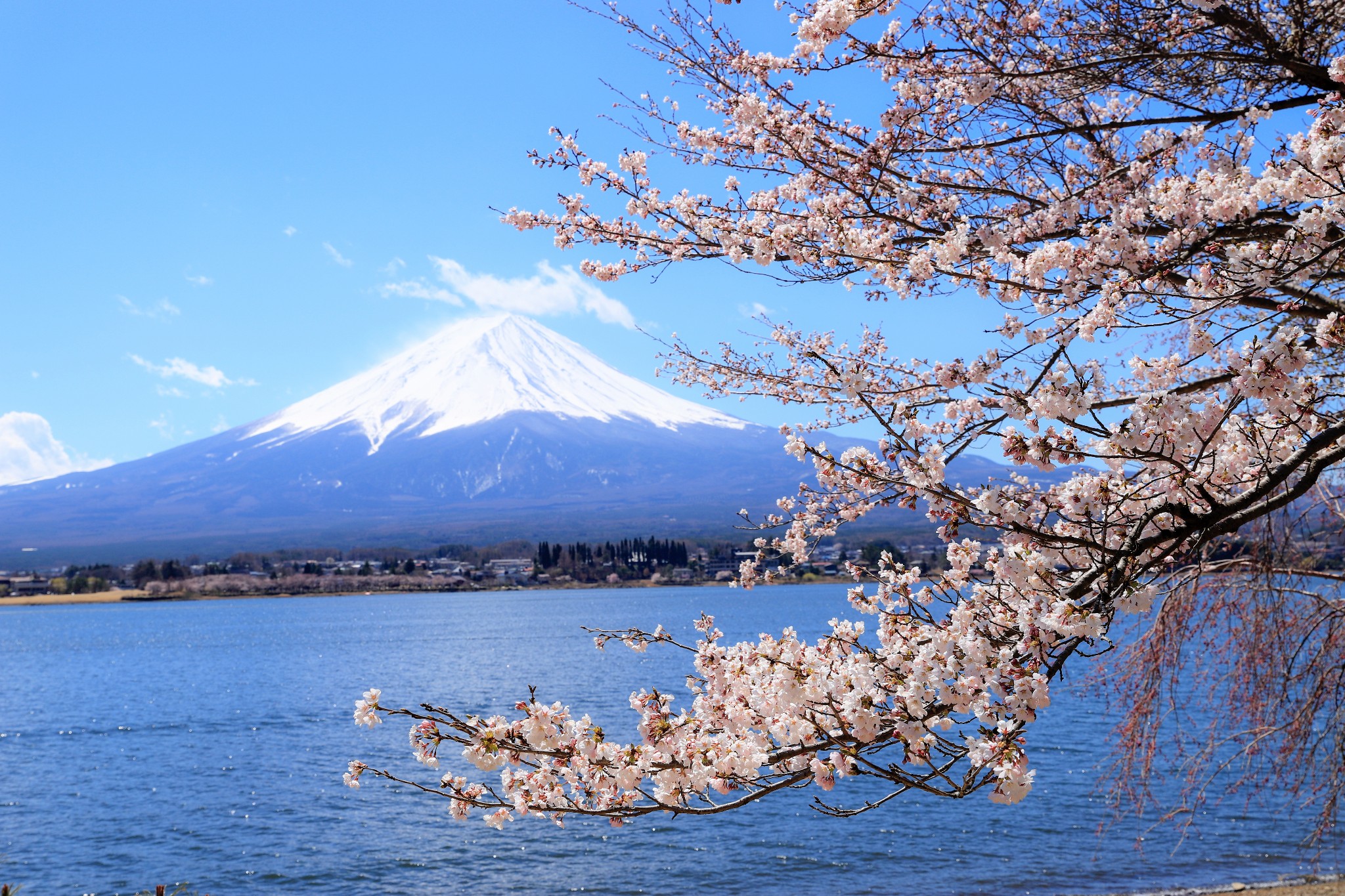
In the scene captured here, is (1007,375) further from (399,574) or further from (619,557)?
(399,574)

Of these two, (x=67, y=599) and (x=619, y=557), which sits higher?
(x=619, y=557)

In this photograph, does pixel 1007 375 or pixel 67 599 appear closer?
pixel 1007 375

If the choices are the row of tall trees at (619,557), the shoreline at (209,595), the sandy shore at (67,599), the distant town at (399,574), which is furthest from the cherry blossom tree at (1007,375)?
the sandy shore at (67,599)

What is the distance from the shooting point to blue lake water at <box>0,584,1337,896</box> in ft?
41.4

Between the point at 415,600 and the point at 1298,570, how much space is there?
109 metres

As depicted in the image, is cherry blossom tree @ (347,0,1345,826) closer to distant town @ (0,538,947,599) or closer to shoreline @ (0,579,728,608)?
distant town @ (0,538,947,599)

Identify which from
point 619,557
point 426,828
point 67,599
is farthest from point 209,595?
point 426,828

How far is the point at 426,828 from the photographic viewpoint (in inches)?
593

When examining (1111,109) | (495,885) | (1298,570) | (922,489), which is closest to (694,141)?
(1111,109)

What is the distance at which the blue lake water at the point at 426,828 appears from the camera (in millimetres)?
12609

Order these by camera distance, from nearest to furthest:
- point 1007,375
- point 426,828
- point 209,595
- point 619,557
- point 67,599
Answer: point 1007,375 → point 426,828 → point 67,599 → point 619,557 → point 209,595

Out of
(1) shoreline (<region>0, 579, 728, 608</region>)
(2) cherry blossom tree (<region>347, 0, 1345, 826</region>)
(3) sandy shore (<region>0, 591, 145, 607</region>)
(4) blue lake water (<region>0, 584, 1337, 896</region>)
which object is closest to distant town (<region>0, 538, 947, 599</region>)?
(1) shoreline (<region>0, 579, 728, 608</region>)

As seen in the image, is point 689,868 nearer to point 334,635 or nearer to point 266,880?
point 266,880

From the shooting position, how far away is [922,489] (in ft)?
10.9
